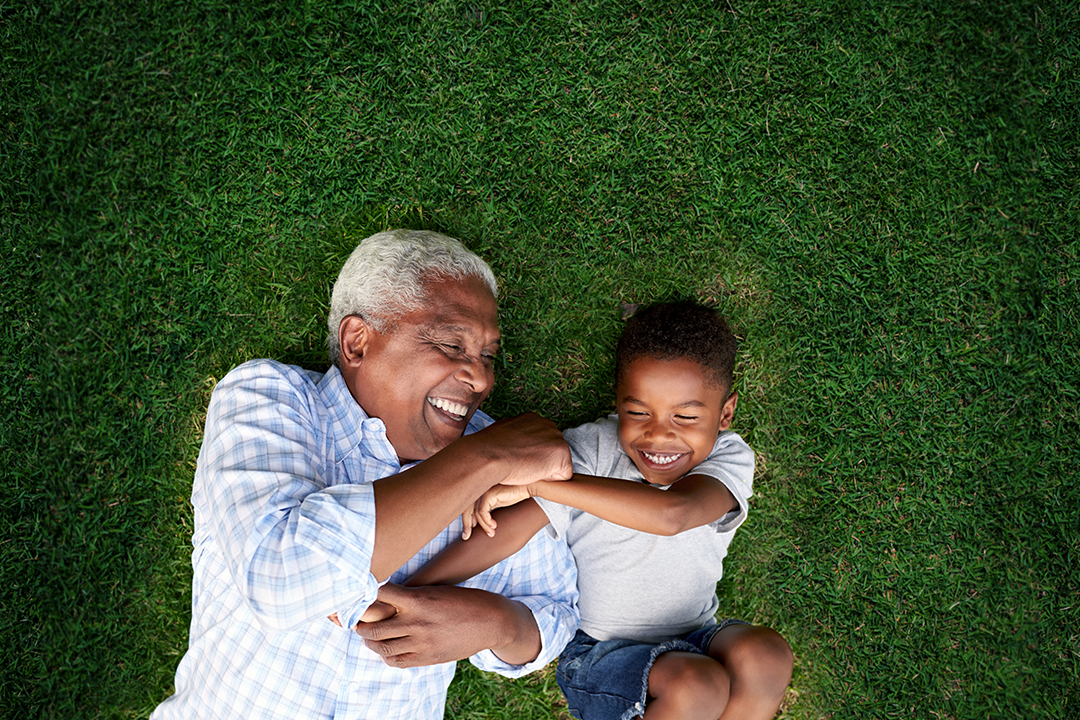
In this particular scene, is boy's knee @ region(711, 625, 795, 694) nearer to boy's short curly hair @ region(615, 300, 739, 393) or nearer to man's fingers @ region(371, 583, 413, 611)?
boy's short curly hair @ region(615, 300, 739, 393)

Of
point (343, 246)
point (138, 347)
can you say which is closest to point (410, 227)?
point (343, 246)

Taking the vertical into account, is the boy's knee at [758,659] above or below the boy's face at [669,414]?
below

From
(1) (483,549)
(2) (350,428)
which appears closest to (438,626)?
(1) (483,549)

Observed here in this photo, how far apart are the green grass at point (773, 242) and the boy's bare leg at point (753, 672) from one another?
69cm

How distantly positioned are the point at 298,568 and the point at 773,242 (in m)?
3.04

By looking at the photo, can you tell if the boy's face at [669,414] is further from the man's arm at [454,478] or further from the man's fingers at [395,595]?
the man's fingers at [395,595]

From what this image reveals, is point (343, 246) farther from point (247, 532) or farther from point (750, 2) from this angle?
point (750, 2)

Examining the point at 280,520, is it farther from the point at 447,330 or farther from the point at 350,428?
the point at 447,330

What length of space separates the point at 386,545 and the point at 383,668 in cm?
99

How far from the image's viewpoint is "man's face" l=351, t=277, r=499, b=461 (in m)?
3.01

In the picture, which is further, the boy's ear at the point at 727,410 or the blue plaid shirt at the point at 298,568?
the boy's ear at the point at 727,410

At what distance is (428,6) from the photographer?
3.82m

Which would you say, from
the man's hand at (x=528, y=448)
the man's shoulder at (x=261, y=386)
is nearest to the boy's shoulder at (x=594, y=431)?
the man's hand at (x=528, y=448)

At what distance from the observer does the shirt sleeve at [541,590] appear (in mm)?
3260
